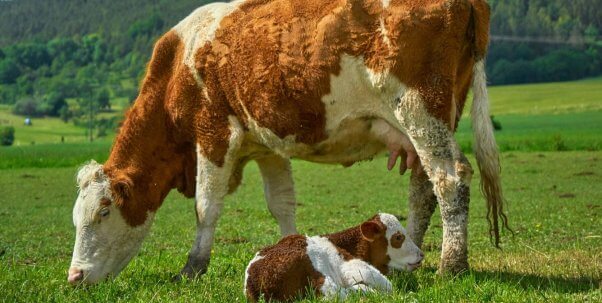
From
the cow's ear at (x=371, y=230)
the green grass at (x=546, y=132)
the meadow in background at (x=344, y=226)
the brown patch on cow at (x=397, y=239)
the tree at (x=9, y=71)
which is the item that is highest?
the cow's ear at (x=371, y=230)

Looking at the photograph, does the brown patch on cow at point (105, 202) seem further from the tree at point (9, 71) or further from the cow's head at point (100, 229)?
the tree at point (9, 71)

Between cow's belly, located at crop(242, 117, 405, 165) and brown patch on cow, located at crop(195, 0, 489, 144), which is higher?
brown patch on cow, located at crop(195, 0, 489, 144)

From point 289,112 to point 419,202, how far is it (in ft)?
5.31

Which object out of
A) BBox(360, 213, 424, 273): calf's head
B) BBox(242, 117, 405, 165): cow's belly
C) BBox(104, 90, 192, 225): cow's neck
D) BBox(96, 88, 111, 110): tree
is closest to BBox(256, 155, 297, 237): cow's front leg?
BBox(242, 117, 405, 165): cow's belly

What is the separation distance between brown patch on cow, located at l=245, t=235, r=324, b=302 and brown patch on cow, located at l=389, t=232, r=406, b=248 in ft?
3.76

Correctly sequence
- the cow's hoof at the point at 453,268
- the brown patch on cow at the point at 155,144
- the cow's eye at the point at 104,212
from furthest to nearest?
1. the brown patch on cow at the point at 155,144
2. the cow's eye at the point at 104,212
3. the cow's hoof at the point at 453,268

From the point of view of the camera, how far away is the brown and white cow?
24.4 ft

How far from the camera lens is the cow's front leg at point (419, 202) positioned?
848cm

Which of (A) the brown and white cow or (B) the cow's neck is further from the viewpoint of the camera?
(B) the cow's neck

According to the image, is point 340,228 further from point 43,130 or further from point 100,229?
point 43,130

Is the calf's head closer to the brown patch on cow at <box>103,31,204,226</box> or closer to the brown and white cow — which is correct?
the brown and white cow

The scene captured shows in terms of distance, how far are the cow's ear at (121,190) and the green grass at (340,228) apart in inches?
30.5

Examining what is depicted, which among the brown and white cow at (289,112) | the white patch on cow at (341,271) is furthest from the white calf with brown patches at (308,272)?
the brown and white cow at (289,112)

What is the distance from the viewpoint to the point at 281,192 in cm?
969
